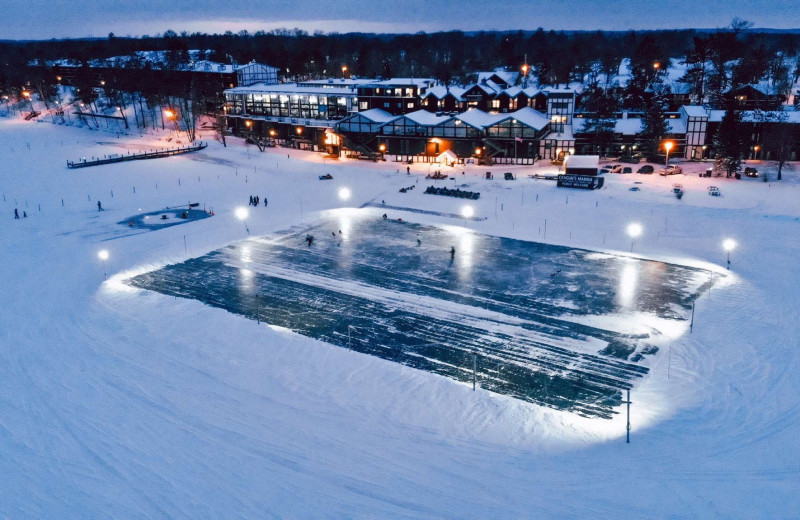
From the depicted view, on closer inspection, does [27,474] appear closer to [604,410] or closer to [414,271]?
[604,410]

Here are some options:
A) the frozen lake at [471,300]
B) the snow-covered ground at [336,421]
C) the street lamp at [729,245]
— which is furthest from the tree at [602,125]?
the frozen lake at [471,300]

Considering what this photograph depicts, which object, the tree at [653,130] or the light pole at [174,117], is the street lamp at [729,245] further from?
the light pole at [174,117]

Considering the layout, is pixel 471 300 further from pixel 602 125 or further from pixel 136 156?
pixel 136 156

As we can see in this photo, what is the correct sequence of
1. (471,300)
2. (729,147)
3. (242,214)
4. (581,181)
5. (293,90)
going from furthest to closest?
(293,90) < (729,147) < (581,181) < (242,214) < (471,300)

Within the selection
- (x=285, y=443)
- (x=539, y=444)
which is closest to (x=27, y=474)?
(x=285, y=443)

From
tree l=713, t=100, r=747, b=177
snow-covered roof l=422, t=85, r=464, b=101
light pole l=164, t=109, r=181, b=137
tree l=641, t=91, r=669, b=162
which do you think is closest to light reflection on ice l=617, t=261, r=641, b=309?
tree l=713, t=100, r=747, b=177

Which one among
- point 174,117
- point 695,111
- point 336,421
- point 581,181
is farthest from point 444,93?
point 336,421

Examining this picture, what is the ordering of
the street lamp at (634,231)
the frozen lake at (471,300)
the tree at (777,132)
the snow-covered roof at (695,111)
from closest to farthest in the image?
1. the frozen lake at (471,300)
2. the street lamp at (634,231)
3. the tree at (777,132)
4. the snow-covered roof at (695,111)
